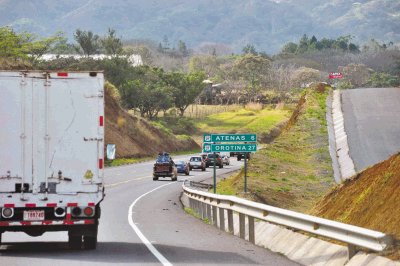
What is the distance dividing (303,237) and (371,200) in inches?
110

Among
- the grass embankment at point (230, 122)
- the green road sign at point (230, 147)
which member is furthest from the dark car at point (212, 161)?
the green road sign at point (230, 147)

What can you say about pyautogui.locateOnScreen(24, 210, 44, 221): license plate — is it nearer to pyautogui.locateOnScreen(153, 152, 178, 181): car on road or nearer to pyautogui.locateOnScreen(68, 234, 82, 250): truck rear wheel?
pyautogui.locateOnScreen(68, 234, 82, 250): truck rear wheel

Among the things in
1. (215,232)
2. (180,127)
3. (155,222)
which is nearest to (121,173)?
(155,222)

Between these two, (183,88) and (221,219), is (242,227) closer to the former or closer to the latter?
(221,219)

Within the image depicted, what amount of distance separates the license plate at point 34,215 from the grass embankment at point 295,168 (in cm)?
2020

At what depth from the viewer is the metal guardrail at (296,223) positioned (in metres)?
12.7

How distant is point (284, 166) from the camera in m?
50.7

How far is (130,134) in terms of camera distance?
108 meters

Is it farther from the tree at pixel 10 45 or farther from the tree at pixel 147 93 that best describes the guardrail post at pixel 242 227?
the tree at pixel 147 93

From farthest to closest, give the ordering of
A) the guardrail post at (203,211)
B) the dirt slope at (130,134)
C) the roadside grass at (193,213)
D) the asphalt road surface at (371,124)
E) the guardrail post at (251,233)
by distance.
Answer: the dirt slope at (130,134) < the asphalt road surface at (371,124) < the guardrail post at (203,211) < the roadside grass at (193,213) < the guardrail post at (251,233)

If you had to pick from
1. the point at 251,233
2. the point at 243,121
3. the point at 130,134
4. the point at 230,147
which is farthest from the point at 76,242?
the point at 243,121

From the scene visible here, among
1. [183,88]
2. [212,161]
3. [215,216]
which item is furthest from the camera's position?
[183,88]

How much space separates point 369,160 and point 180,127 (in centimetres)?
10368

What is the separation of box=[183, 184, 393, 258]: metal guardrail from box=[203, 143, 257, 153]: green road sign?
25.7ft
